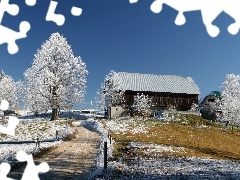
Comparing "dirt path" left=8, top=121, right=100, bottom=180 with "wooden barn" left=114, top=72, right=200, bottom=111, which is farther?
"wooden barn" left=114, top=72, right=200, bottom=111

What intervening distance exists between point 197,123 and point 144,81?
24934 millimetres

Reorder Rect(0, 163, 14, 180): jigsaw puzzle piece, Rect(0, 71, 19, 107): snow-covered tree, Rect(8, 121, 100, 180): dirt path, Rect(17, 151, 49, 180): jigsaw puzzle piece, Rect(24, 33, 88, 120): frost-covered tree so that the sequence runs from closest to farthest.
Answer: Rect(17, 151, 49, 180): jigsaw puzzle piece → Rect(0, 163, 14, 180): jigsaw puzzle piece → Rect(8, 121, 100, 180): dirt path → Rect(24, 33, 88, 120): frost-covered tree → Rect(0, 71, 19, 107): snow-covered tree

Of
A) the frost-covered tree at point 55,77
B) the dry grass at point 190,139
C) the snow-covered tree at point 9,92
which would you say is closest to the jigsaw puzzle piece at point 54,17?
the dry grass at point 190,139

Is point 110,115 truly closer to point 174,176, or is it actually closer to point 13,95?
point 13,95

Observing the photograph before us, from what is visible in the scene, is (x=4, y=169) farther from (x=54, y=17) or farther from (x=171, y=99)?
(x=171, y=99)

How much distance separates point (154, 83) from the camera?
9300 centimetres

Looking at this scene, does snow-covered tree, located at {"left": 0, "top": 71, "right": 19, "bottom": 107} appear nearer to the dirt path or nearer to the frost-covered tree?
the frost-covered tree

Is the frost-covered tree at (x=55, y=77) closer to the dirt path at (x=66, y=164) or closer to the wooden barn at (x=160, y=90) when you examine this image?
the wooden barn at (x=160, y=90)

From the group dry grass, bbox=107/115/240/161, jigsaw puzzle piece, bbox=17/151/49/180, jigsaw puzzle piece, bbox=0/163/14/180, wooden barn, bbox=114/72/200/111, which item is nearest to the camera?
jigsaw puzzle piece, bbox=17/151/49/180

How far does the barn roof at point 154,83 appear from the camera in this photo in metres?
89.4

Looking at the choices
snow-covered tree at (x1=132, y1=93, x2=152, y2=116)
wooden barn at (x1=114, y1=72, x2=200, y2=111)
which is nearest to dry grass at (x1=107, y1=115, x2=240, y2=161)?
snow-covered tree at (x1=132, y1=93, x2=152, y2=116)

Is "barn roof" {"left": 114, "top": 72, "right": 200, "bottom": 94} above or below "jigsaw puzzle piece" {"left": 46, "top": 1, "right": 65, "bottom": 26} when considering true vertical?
above

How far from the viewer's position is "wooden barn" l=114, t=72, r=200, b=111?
291 ft

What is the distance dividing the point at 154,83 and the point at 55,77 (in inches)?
1339
